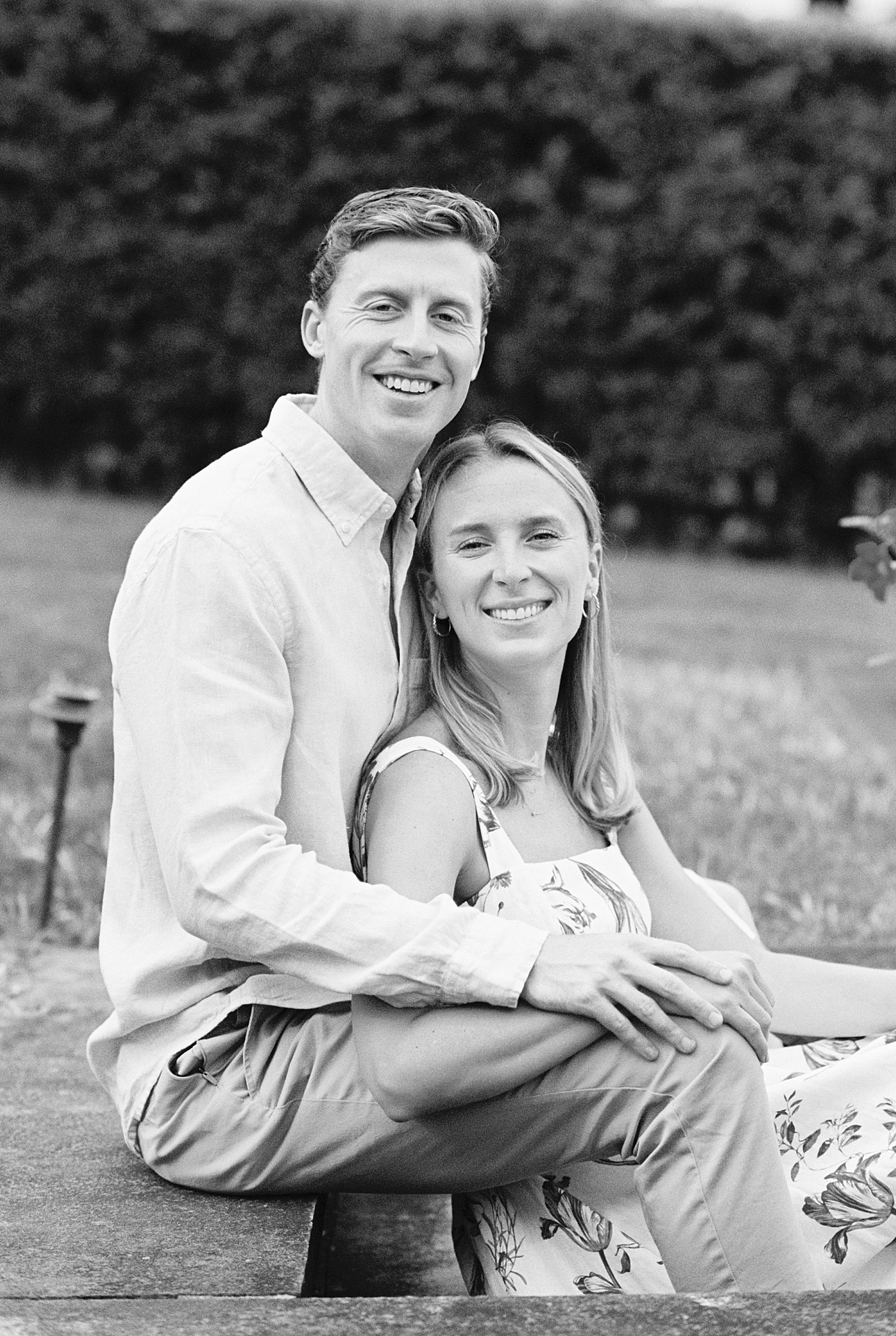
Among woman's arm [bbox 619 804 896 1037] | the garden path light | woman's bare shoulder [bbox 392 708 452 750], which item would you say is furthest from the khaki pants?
the garden path light

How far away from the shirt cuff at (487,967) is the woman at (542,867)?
0.11 ft

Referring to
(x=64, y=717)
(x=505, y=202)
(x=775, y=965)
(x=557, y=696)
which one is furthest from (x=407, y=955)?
(x=505, y=202)

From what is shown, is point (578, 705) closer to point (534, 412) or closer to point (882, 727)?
point (882, 727)

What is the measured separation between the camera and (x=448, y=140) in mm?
9102

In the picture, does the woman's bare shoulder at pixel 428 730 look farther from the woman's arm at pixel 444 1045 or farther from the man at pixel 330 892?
the woman's arm at pixel 444 1045

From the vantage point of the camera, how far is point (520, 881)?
2305mm

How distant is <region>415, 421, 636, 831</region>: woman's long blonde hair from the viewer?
2.40 metres

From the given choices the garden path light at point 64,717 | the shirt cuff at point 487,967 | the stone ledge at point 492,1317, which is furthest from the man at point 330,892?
the garden path light at point 64,717

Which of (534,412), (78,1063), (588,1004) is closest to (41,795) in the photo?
(78,1063)

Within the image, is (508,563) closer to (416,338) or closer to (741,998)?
(416,338)

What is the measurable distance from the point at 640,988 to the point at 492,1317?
1.40 feet

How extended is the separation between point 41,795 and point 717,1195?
330 centimetres

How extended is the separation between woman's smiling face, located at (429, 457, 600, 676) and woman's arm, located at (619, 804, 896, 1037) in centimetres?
39

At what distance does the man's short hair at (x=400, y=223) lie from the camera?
7.77 ft
